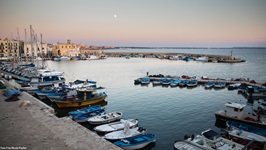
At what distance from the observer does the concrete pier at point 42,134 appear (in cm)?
904

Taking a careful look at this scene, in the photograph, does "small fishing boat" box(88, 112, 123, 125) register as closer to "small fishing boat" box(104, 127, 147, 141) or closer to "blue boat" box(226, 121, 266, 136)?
"small fishing boat" box(104, 127, 147, 141)

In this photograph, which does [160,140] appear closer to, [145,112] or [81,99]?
[145,112]

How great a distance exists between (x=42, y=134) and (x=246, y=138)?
14.5m

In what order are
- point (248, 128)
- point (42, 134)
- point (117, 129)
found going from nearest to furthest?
point (42, 134) → point (248, 128) → point (117, 129)

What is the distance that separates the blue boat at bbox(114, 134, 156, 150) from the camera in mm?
13344

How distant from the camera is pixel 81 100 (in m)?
24.6

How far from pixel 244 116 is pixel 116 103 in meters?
16.7

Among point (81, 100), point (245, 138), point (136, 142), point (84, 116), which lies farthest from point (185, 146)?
point (81, 100)

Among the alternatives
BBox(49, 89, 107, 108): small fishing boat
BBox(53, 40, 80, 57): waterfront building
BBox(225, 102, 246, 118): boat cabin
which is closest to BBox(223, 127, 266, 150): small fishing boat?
BBox(225, 102, 246, 118): boat cabin

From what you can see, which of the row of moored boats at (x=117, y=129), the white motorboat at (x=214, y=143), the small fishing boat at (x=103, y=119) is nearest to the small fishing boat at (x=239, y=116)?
the white motorboat at (x=214, y=143)

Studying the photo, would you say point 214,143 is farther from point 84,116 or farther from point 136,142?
point 84,116

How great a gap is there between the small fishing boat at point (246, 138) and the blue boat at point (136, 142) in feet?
20.5

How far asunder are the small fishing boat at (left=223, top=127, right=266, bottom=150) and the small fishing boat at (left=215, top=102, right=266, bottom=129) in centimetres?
290

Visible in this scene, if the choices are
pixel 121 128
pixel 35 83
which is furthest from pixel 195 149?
pixel 35 83
